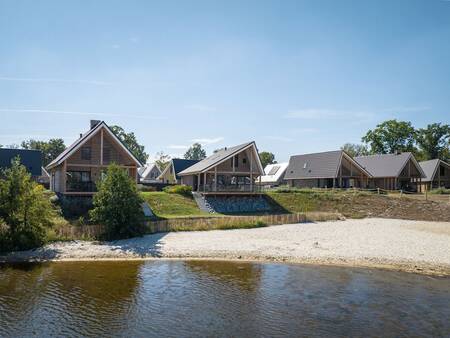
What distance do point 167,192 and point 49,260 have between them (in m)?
20.1

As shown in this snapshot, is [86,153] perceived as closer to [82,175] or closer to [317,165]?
[82,175]

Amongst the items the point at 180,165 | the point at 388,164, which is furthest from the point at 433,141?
the point at 180,165

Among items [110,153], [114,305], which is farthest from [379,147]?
[114,305]

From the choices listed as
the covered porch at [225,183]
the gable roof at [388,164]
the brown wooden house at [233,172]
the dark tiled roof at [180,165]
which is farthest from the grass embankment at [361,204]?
the dark tiled roof at [180,165]

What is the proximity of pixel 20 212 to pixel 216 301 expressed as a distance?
568 inches

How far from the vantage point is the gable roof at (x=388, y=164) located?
53.6m

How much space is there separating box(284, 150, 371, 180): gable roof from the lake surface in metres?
31.6

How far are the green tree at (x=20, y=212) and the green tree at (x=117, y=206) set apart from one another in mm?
3263

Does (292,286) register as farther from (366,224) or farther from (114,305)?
(366,224)

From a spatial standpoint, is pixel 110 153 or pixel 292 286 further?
pixel 110 153

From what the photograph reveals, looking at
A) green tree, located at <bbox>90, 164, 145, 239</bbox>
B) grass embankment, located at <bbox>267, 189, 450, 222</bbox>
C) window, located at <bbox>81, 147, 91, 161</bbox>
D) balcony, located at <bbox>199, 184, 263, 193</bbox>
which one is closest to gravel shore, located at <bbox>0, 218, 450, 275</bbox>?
green tree, located at <bbox>90, 164, 145, 239</bbox>

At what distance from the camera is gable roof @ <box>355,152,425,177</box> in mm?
53616

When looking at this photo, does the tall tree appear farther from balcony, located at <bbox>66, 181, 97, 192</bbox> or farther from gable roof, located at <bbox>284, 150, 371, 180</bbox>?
balcony, located at <bbox>66, 181, 97, 192</bbox>

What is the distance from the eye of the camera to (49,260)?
2102 cm
